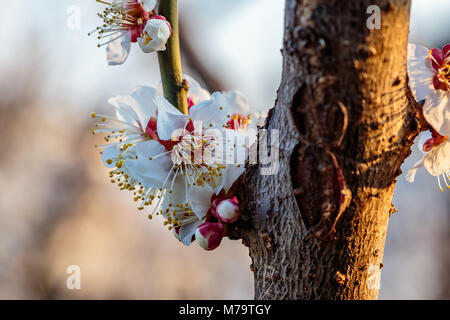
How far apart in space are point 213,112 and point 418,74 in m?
0.26

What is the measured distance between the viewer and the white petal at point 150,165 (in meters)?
0.53

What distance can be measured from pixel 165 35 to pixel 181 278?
5.96 ft

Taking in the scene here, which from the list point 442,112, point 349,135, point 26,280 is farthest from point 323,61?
point 26,280

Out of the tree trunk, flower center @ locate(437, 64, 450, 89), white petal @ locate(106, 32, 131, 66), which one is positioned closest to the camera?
the tree trunk

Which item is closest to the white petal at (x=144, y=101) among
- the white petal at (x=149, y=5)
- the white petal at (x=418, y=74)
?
the white petal at (x=149, y=5)

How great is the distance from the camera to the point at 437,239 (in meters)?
A: 2.04

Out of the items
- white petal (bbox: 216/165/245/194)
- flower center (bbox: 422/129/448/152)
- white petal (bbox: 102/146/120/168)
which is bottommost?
white petal (bbox: 216/165/245/194)

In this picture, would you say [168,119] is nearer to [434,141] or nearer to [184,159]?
[184,159]

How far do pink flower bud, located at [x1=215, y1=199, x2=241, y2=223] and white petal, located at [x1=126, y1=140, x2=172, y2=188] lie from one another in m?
0.08

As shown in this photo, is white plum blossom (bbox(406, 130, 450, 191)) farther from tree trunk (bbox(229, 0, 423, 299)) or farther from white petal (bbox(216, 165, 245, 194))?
white petal (bbox(216, 165, 245, 194))

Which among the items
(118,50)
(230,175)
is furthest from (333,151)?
(118,50)

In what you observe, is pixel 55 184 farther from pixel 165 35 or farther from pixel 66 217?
pixel 165 35

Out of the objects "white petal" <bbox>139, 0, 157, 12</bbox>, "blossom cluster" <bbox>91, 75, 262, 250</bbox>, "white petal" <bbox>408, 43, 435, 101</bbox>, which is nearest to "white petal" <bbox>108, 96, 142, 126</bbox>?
"blossom cluster" <bbox>91, 75, 262, 250</bbox>

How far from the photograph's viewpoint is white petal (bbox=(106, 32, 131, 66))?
639 millimetres
